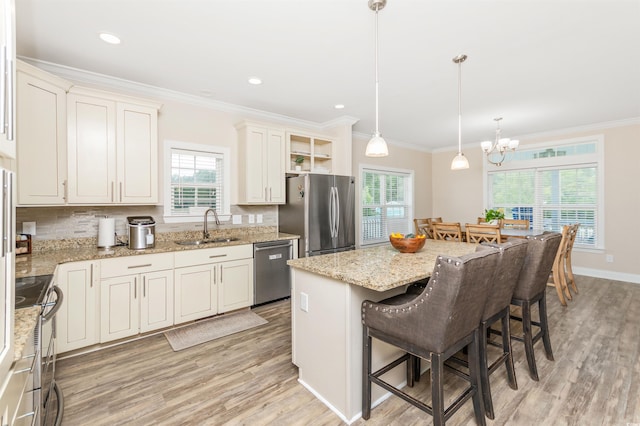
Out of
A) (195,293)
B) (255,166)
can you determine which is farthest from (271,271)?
(255,166)

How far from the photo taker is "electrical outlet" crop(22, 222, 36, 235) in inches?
105

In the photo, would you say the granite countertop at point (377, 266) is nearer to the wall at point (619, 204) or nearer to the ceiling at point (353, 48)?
the ceiling at point (353, 48)

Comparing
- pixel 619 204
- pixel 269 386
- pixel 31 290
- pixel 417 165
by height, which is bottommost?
pixel 269 386

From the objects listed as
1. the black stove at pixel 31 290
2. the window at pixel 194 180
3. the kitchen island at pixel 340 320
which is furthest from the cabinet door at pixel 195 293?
the kitchen island at pixel 340 320

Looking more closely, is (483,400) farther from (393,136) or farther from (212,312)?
(393,136)

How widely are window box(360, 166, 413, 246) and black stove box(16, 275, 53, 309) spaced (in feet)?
15.1

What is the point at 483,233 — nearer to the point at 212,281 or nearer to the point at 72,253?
the point at 212,281

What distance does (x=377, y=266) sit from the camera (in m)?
1.97

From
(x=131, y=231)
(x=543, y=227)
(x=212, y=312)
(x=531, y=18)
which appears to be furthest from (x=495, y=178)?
(x=131, y=231)

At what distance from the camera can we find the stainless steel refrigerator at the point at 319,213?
3.99 metres

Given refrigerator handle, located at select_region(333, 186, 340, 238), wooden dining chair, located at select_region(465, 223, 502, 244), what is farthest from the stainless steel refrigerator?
wooden dining chair, located at select_region(465, 223, 502, 244)

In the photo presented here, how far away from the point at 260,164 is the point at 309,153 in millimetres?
925

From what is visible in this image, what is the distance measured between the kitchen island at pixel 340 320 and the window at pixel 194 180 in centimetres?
214

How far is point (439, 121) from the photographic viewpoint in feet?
15.7
